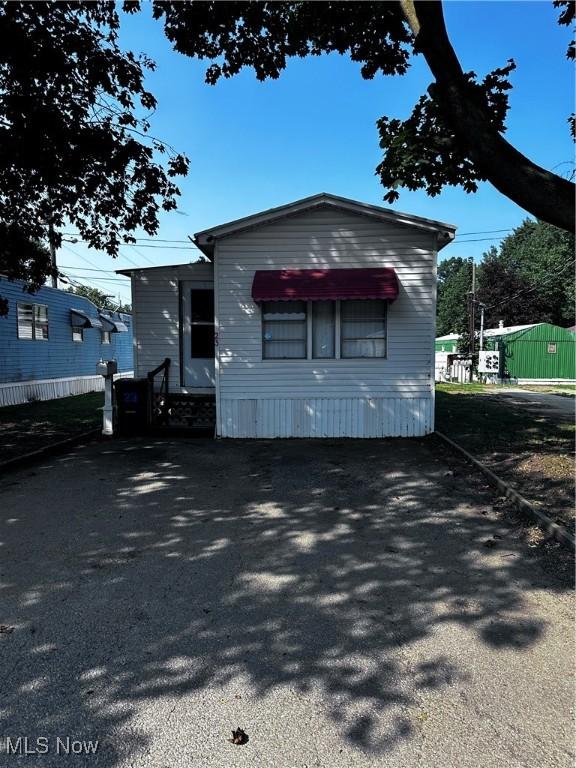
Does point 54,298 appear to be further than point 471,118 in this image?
Yes

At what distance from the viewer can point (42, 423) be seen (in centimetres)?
1048

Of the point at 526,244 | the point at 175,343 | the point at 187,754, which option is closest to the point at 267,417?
the point at 175,343

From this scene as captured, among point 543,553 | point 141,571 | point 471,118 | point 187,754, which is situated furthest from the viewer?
point 471,118

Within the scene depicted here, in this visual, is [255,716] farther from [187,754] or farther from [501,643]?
[501,643]

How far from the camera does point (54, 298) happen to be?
55.4ft

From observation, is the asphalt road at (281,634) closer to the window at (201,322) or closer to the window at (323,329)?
the window at (323,329)

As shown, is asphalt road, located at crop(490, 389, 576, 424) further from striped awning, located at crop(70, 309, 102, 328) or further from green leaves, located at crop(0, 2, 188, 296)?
striped awning, located at crop(70, 309, 102, 328)

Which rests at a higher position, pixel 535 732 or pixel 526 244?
pixel 526 244

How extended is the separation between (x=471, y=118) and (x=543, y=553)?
4.46 m

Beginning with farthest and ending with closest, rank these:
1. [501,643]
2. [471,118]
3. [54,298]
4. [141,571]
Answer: [54,298]
[471,118]
[141,571]
[501,643]

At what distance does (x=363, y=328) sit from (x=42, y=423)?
23.6 ft

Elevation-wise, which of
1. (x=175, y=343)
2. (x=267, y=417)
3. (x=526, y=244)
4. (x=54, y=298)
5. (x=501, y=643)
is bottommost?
(x=501, y=643)

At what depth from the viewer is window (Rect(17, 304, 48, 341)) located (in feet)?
49.0

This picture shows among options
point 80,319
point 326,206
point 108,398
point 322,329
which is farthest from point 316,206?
point 80,319
